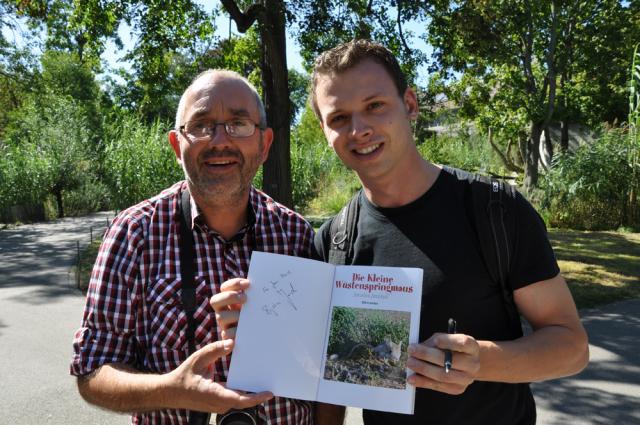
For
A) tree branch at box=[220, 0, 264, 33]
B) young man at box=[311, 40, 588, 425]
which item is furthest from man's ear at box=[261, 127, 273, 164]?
tree branch at box=[220, 0, 264, 33]

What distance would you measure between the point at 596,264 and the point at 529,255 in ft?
26.9

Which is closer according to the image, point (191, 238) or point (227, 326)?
point (227, 326)

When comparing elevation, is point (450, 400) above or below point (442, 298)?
below

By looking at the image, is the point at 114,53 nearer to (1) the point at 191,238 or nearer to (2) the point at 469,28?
(2) the point at 469,28

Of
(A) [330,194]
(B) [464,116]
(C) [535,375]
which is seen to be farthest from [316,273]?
(B) [464,116]

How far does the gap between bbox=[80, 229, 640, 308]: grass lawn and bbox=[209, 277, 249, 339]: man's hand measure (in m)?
6.15

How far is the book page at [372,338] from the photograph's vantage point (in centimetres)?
152

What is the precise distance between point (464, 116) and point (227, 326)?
718 inches

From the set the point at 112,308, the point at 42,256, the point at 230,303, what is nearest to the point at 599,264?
the point at 230,303

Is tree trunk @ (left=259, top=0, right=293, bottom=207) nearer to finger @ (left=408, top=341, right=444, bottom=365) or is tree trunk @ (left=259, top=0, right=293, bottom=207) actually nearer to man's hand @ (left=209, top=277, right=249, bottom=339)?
man's hand @ (left=209, top=277, right=249, bottom=339)

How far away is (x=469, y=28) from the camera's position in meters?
9.32

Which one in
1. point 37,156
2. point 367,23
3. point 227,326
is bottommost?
point 227,326

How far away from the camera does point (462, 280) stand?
168 centimetres

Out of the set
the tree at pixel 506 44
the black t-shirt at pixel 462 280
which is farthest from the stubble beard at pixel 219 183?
the tree at pixel 506 44
